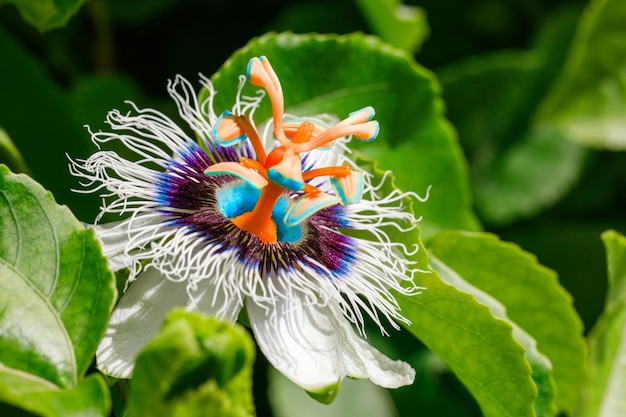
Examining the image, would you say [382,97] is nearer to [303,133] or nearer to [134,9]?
[303,133]

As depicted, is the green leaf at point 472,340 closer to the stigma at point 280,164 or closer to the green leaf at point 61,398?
the stigma at point 280,164

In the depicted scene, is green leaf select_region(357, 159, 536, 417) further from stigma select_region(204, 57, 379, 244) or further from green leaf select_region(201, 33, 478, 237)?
green leaf select_region(201, 33, 478, 237)

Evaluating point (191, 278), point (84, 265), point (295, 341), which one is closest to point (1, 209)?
point (84, 265)

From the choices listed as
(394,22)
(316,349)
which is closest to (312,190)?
(316,349)

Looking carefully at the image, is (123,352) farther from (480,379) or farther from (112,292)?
(480,379)

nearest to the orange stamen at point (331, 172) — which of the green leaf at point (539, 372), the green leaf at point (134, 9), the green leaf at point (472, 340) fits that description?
the green leaf at point (472, 340)

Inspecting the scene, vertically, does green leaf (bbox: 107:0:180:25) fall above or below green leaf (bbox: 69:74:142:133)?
above

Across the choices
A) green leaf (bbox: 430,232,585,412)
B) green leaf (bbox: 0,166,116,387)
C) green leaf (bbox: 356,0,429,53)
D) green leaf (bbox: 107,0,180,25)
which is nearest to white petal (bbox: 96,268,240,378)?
green leaf (bbox: 0,166,116,387)
